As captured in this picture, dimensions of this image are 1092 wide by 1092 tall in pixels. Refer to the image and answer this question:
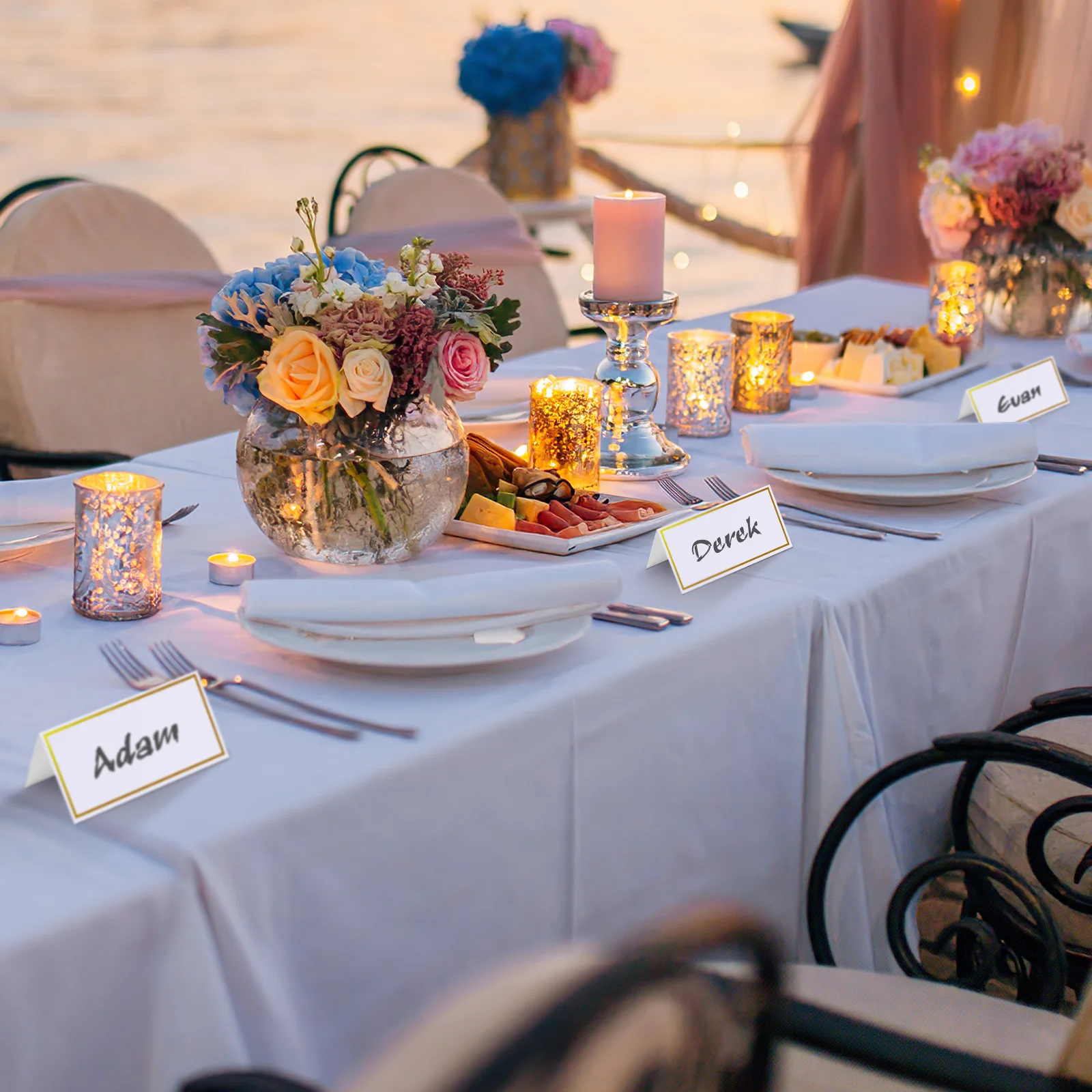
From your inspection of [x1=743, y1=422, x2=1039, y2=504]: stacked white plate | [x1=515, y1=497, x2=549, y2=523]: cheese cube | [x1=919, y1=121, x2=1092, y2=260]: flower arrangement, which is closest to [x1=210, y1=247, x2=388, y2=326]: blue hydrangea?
[x1=515, y1=497, x2=549, y2=523]: cheese cube

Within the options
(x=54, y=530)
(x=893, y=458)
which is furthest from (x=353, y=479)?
(x=893, y=458)

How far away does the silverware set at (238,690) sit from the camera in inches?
36.9

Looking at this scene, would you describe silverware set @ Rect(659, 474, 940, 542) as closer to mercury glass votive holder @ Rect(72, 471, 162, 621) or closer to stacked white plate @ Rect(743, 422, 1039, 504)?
stacked white plate @ Rect(743, 422, 1039, 504)

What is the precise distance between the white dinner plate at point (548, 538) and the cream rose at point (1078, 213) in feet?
3.73

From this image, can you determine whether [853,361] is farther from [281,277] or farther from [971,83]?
[971,83]

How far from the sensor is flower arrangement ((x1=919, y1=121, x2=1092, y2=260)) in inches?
84.7

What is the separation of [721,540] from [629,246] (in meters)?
0.40

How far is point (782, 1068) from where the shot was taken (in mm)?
930

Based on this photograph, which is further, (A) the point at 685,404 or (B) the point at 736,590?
(A) the point at 685,404

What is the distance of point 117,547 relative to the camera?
1.10 m

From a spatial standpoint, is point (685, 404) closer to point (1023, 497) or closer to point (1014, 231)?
point (1023, 497)

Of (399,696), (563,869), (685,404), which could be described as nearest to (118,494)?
(399,696)

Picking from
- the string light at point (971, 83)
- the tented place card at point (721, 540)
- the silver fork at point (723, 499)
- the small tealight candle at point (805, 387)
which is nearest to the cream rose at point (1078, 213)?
the small tealight candle at point (805, 387)

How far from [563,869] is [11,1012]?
0.44 m
